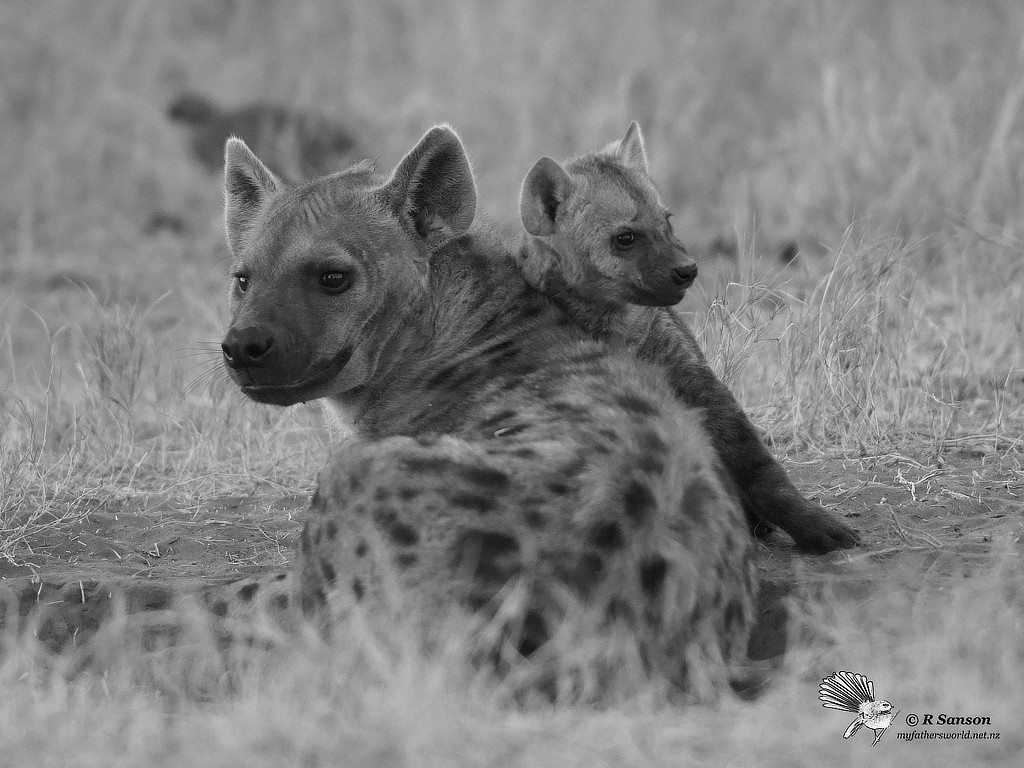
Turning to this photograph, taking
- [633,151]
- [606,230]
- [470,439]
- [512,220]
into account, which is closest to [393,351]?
[470,439]

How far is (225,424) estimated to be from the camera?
4.82 meters

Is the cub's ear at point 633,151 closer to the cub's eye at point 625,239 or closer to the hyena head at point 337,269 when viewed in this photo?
the cub's eye at point 625,239

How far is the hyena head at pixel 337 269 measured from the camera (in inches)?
131

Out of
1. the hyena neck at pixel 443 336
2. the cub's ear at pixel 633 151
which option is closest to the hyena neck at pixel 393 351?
the hyena neck at pixel 443 336

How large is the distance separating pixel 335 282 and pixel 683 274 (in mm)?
941

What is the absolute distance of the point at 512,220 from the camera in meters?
6.18

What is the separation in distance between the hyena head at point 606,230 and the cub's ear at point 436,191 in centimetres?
30

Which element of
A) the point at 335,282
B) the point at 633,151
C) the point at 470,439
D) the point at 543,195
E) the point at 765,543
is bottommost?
the point at 765,543

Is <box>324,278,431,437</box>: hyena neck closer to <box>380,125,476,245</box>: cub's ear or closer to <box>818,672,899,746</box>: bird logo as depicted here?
<box>380,125,476,245</box>: cub's ear

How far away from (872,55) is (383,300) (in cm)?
557

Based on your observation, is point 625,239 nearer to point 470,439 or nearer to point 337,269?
point 337,269

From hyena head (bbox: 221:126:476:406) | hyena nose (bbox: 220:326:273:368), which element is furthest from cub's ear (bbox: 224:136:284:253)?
hyena nose (bbox: 220:326:273:368)

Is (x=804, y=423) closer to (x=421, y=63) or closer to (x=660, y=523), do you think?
(x=660, y=523)

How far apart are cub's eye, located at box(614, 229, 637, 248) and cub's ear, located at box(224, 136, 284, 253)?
90 centimetres
